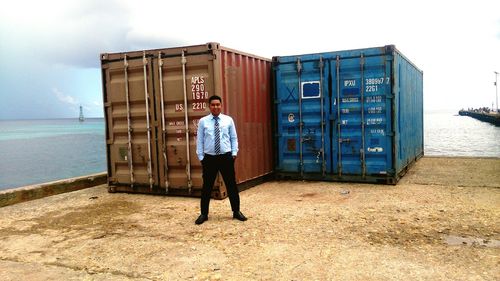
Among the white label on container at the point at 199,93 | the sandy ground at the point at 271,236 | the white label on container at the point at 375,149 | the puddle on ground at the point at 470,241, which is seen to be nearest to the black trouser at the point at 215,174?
the sandy ground at the point at 271,236

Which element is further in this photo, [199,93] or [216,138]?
[199,93]

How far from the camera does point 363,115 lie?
32.3 ft

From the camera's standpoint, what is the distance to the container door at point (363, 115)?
9.62m

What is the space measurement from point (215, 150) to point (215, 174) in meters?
0.40

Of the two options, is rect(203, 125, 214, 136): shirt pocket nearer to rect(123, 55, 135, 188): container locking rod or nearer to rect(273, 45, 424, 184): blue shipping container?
rect(123, 55, 135, 188): container locking rod

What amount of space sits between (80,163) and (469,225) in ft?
134

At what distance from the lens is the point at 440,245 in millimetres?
5438

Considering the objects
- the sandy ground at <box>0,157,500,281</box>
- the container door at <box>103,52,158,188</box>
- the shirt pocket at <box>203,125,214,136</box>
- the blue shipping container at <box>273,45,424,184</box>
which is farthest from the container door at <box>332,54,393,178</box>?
the container door at <box>103,52,158,188</box>

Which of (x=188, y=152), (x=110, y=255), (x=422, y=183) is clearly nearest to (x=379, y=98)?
(x=422, y=183)

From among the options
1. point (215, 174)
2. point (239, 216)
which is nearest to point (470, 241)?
point (239, 216)

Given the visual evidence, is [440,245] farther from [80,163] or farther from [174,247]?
[80,163]

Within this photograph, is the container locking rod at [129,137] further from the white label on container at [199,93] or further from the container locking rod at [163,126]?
the white label on container at [199,93]

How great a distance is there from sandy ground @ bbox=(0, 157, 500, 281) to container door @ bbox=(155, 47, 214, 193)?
517 mm

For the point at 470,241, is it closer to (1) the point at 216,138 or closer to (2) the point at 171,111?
(1) the point at 216,138
